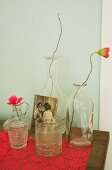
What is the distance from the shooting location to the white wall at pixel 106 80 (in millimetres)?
1061

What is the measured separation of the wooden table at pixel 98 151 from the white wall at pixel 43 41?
0.12 metres

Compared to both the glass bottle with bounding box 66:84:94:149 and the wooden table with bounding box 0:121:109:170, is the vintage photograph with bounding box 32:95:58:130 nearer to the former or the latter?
the glass bottle with bounding box 66:84:94:149

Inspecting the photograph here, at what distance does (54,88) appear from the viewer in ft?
3.62

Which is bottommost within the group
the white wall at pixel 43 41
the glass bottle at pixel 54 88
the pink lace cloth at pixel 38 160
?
the pink lace cloth at pixel 38 160

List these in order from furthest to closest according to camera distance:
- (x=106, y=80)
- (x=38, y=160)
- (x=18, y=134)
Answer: (x=106, y=80) → (x=18, y=134) → (x=38, y=160)

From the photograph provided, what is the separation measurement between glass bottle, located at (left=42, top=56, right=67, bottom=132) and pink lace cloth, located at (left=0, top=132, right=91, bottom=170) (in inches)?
6.8

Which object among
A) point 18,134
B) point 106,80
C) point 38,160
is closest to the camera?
point 38,160

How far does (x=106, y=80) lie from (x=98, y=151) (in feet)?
1.05

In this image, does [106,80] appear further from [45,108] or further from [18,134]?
[18,134]

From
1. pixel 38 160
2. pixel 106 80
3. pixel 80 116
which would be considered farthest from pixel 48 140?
pixel 106 80

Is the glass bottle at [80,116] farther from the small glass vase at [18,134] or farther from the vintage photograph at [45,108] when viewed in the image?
the small glass vase at [18,134]

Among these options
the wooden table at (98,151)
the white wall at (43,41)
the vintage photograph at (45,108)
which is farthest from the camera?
the white wall at (43,41)

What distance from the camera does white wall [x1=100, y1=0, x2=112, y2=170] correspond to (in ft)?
3.48

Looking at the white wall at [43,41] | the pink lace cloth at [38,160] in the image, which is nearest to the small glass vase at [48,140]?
the pink lace cloth at [38,160]
